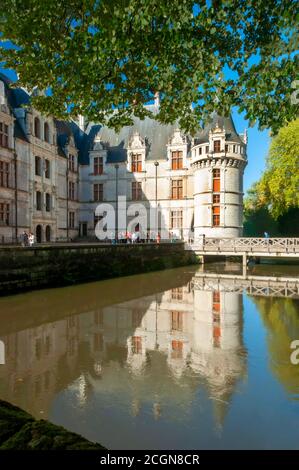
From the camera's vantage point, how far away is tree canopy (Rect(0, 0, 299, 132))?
6.19 metres

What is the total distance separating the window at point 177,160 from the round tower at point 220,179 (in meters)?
2.45

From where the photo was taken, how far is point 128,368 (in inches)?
268

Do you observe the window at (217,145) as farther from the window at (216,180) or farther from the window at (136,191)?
the window at (136,191)

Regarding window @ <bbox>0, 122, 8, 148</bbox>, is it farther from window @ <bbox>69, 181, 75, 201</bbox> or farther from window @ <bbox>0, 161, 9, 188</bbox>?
window @ <bbox>69, 181, 75, 201</bbox>

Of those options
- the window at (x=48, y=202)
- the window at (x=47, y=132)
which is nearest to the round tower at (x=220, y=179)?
the window at (x=47, y=132)

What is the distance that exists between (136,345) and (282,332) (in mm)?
4017

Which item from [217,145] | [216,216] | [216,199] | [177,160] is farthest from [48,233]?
[217,145]

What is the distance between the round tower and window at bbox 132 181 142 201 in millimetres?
6433

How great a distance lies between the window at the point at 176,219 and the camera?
1344 inches

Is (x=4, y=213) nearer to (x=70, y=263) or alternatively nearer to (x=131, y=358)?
(x=70, y=263)

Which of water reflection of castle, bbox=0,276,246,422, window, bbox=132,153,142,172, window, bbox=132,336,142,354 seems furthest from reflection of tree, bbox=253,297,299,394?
window, bbox=132,153,142,172

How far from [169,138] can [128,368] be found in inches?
1198

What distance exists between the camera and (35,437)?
6.77ft
